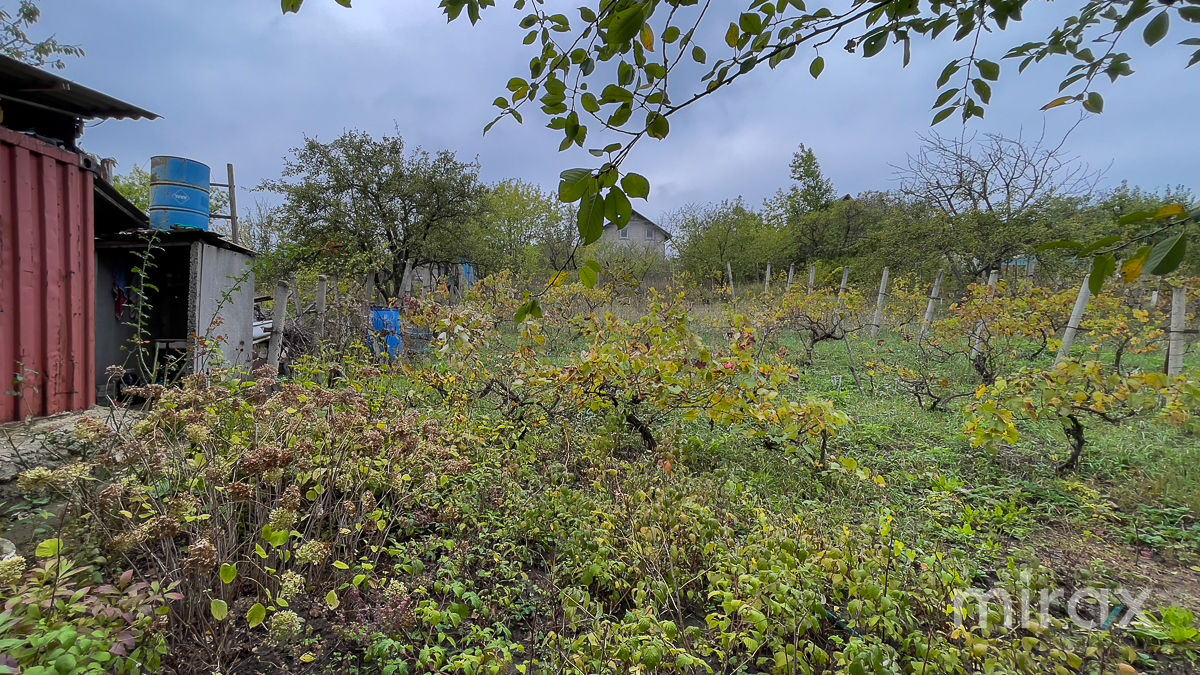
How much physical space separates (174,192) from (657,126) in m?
5.78

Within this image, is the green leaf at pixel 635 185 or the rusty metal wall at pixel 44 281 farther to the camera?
the rusty metal wall at pixel 44 281

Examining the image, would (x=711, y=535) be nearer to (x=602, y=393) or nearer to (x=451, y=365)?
(x=602, y=393)

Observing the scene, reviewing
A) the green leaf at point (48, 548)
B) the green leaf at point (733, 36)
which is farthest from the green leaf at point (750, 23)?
the green leaf at point (48, 548)

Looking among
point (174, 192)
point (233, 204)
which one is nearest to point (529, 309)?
point (174, 192)

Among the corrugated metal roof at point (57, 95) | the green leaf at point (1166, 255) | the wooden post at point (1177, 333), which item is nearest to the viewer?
the green leaf at point (1166, 255)

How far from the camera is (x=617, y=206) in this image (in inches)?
24.5

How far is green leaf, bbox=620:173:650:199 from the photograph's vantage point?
0.62 metres

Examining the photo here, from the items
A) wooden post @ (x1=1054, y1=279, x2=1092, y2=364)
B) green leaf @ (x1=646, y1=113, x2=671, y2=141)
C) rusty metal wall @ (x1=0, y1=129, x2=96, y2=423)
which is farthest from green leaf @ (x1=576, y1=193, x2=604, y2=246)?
wooden post @ (x1=1054, y1=279, x2=1092, y2=364)

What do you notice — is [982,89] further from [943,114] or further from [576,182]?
[576,182]

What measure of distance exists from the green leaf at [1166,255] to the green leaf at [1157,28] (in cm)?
59

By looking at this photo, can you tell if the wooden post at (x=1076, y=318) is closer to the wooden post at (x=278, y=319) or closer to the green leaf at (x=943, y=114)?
the green leaf at (x=943, y=114)

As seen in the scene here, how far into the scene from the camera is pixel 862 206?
63.2 ft

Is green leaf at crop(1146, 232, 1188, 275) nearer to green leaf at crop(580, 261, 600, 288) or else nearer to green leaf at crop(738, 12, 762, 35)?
green leaf at crop(580, 261, 600, 288)

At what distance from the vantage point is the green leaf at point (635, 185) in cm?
62
